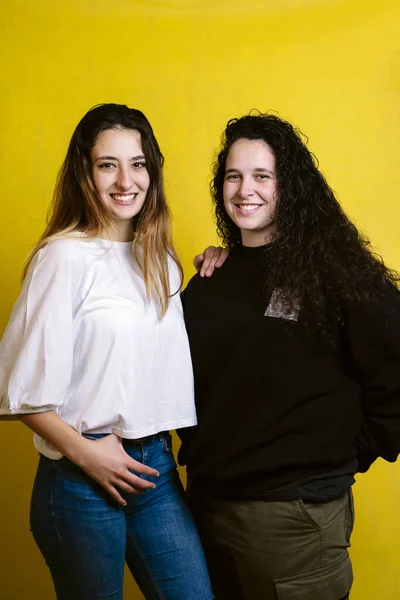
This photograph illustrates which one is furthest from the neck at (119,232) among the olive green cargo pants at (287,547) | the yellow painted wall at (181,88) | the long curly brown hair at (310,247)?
the yellow painted wall at (181,88)

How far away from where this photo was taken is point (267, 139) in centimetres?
206

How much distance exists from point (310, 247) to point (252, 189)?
0.70ft

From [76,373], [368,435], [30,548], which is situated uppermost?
[76,373]

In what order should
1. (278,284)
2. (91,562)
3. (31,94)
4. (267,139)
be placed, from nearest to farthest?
1. (91,562)
2. (278,284)
3. (267,139)
4. (31,94)

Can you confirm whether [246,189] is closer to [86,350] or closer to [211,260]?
[211,260]

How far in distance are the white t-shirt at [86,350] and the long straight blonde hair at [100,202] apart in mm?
70

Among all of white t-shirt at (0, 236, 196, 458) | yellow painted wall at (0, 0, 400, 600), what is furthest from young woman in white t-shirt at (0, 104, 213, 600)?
yellow painted wall at (0, 0, 400, 600)

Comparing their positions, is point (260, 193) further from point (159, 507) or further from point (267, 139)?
point (159, 507)

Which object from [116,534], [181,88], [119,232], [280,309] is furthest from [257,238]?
[181,88]

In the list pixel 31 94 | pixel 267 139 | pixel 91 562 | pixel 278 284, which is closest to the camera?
pixel 91 562

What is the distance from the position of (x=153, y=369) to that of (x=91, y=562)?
467mm

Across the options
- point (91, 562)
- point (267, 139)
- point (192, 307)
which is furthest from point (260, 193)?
point (91, 562)

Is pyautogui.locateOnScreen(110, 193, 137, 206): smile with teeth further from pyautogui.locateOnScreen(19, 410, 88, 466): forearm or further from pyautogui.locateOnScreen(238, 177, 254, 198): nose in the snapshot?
pyautogui.locateOnScreen(19, 410, 88, 466): forearm

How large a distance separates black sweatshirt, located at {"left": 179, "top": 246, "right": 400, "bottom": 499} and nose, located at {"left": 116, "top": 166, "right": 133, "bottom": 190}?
399mm
